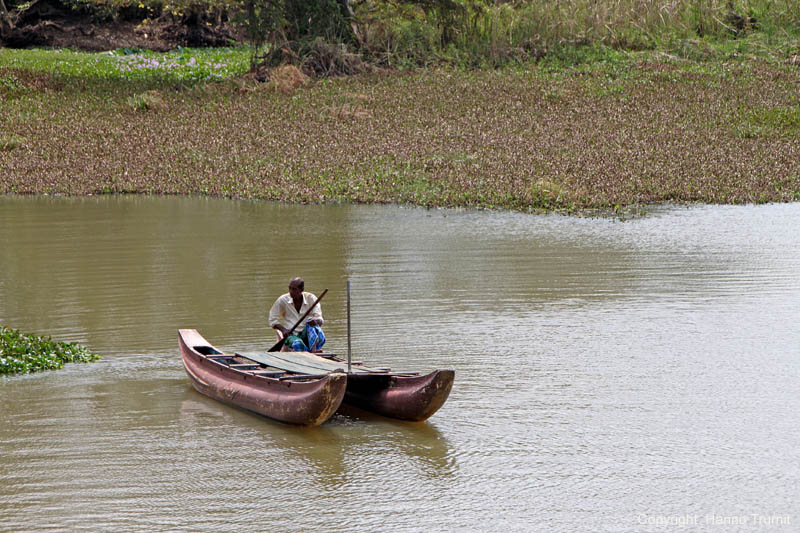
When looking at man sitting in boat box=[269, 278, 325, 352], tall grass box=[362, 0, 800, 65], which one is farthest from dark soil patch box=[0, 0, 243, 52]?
man sitting in boat box=[269, 278, 325, 352]

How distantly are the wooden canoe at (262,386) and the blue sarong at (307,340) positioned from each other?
→ 596 millimetres

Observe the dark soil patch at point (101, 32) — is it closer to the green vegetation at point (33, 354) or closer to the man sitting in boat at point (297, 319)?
the green vegetation at point (33, 354)

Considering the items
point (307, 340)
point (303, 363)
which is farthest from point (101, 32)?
point (303, 363)

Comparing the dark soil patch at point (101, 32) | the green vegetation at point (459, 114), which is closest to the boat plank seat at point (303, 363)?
the green vegetation at point (459, 114)

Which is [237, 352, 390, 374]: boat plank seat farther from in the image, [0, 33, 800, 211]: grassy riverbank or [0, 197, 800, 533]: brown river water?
[0, 33, 800, 211]: grassy riverbank

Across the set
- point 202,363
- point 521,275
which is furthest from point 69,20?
point 202,363

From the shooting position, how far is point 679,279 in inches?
591

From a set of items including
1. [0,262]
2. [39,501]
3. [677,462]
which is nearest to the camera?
[39,501]

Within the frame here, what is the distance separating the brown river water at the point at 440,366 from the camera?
7.64 m

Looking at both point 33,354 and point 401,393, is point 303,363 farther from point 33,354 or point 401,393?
point 33,354

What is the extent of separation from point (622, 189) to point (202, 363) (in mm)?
13331

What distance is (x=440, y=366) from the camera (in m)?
11.1

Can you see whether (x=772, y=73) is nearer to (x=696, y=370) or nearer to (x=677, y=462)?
(x=696, y=370)

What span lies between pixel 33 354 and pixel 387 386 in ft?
13.4
